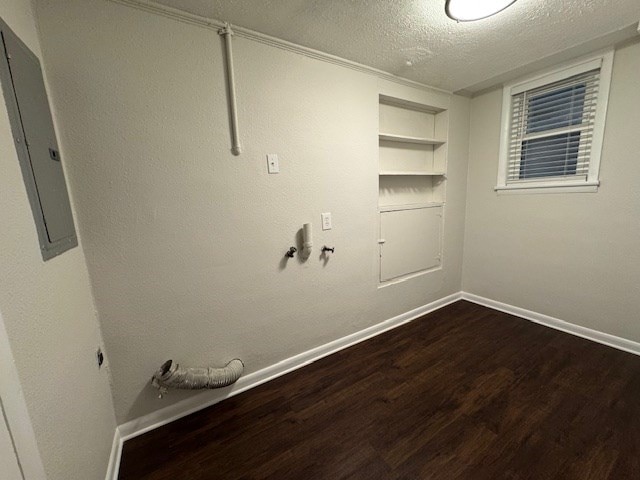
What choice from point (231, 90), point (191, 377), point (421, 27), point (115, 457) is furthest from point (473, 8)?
point (115, 457)

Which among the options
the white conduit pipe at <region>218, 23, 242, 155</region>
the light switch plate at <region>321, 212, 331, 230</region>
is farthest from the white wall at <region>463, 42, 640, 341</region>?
the white conduit pipe at <region>218, 23, 242, 155</region>

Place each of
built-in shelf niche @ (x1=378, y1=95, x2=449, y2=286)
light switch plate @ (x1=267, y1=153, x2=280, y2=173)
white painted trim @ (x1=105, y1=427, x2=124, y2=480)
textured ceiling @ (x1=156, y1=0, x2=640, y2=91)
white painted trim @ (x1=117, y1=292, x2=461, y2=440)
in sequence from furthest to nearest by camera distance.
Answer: built-in shelf niche @ (x1=378, y1=95, x2=449, y2=286), light switch plate @ (x1=267, y1=153, x2=280, y2=173), white painted trim @ (x1=117, y1=292, x2=461, y2=440), textured ceiling @ (x1=156, y1=0, x2=640, y2=91), white painted trim @ (x1=105, y1=427, x2=124, y2=480)

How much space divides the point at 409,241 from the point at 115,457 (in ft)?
8.50

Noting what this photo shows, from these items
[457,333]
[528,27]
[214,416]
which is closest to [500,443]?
[457,333]

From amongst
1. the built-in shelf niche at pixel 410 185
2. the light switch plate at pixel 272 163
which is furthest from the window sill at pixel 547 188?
the light switch plate at pixel 272 163

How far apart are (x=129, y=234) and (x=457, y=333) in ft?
8.75

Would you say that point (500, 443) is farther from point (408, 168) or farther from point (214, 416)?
point (408, 168)

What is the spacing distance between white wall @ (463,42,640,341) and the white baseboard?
4 centimetres

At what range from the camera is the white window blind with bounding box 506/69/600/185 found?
212 centimetres

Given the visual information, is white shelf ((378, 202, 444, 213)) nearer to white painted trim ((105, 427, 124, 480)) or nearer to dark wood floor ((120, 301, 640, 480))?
dark wood floor ((120, 301, 640, 480))

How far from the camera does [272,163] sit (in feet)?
5.64

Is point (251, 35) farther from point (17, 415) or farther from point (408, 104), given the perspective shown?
point (17, 415)

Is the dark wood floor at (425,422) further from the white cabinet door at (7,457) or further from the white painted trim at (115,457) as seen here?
the white cabinet door at (7,457)

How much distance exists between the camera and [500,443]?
4.42 ft
